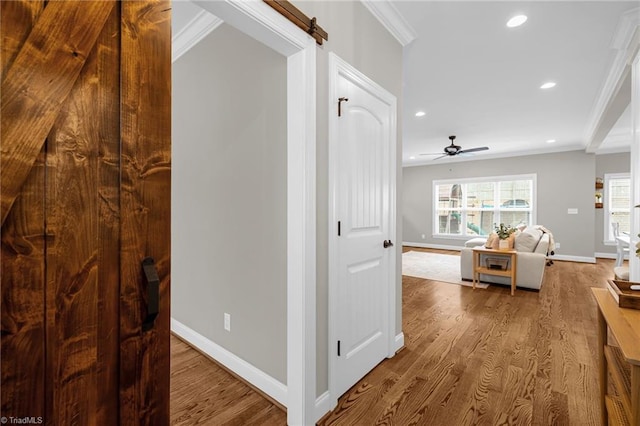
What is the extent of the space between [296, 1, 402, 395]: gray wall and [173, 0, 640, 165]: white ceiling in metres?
0.37

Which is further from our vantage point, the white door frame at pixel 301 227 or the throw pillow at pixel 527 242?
the throw pillow at pixel 527 242

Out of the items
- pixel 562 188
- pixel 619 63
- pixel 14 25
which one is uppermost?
pixel 619 63

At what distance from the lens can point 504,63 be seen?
2957 mm

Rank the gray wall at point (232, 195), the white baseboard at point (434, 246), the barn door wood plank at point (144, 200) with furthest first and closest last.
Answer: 1. the white baseboard at point (434, 246)
2. the gray wall at point (232, 195)
3. the barn door wood plank at point (144, 200)

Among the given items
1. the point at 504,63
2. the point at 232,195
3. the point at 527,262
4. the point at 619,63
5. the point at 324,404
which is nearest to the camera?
the point at 324,404

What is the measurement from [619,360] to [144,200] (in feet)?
6.91

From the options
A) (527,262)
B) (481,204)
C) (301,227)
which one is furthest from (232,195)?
(481,204)

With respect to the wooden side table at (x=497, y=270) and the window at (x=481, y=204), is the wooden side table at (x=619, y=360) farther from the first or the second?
the window at (x=481, y=204)

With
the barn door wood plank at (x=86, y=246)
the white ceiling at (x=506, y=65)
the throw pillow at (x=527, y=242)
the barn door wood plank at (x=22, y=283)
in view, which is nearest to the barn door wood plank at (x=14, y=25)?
the barn door wood plank at (x=22, y=283)

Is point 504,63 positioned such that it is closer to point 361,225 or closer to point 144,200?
point 361,225

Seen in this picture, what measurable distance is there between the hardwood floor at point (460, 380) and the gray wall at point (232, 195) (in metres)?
0.27

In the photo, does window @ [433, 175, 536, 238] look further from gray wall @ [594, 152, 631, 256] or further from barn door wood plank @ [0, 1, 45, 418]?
barn door wood plank @ [0, 1, 45, 418]

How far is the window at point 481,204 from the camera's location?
7.51m

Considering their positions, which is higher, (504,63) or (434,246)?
(504,63)
